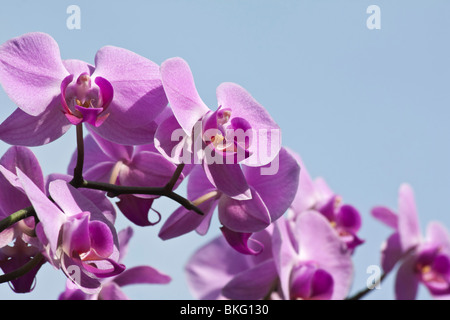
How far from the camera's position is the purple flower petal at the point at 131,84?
71cm

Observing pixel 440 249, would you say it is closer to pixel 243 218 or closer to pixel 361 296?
pixel 361 296

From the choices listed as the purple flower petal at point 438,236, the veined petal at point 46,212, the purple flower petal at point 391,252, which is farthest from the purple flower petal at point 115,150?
the purple flower petal at point 438,236

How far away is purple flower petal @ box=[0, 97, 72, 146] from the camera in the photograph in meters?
0.69

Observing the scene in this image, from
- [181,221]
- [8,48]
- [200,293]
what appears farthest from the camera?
[200,293]

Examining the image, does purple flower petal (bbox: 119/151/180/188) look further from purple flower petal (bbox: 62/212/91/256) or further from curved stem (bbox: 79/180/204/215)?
purple flower petal (bbox: 62/212/91/256)

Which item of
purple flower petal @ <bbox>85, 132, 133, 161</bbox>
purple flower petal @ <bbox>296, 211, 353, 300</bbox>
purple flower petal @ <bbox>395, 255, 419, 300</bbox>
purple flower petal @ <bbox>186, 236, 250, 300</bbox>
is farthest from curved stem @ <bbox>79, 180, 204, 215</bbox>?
purple flower petal @ <bbox>395, 255, 419, 300</bbox>

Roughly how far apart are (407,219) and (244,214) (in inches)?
33.3

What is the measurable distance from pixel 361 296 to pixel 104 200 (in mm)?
559

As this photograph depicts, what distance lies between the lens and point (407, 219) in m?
1.45

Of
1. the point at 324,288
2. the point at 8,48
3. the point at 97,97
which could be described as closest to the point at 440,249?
the point at 324,288

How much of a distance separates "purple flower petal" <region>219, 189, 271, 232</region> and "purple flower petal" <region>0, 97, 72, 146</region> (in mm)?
248

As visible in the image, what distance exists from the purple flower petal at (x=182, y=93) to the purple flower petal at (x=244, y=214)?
5.3 inches
